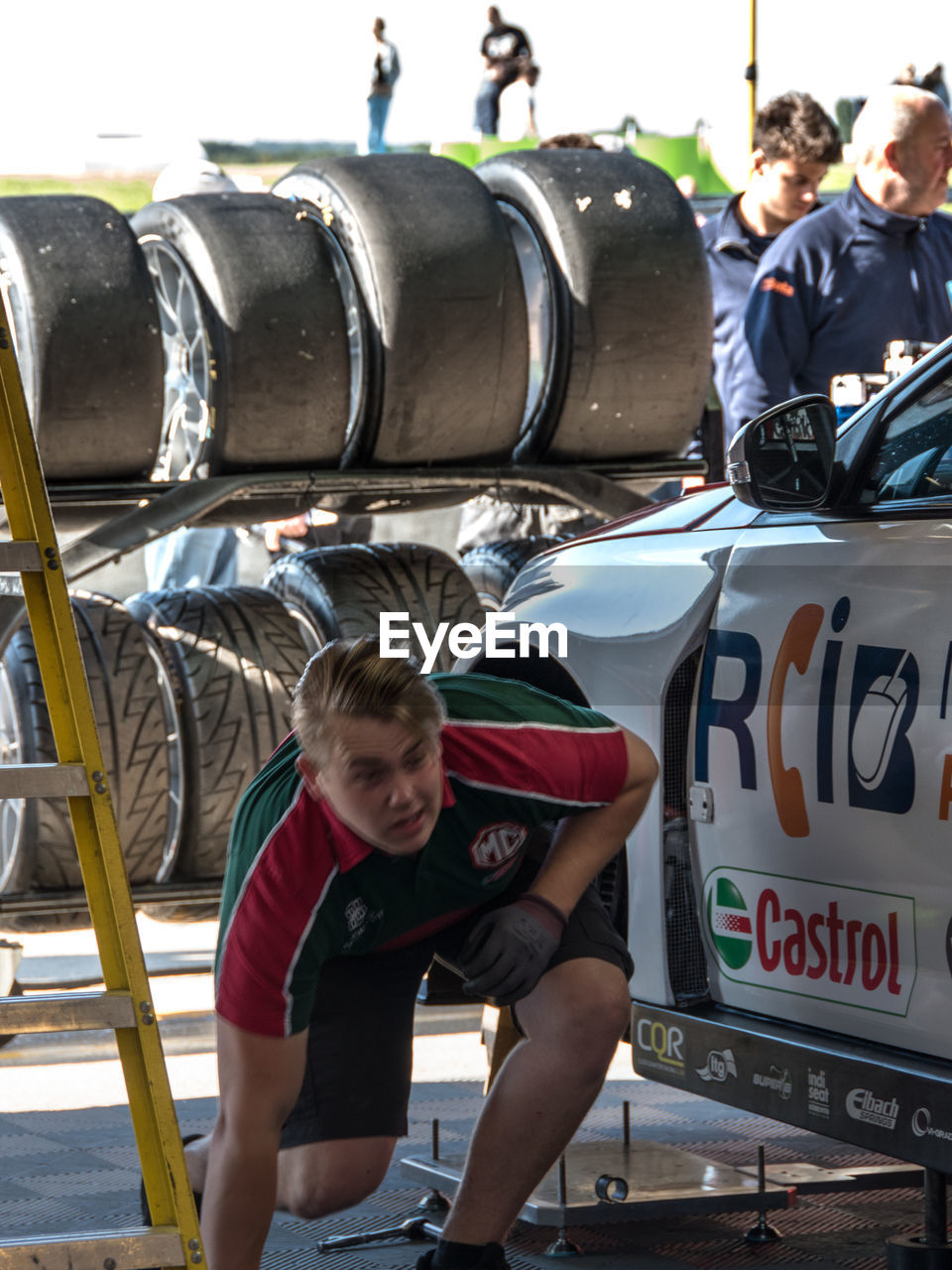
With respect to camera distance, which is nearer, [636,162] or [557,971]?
[557,971]

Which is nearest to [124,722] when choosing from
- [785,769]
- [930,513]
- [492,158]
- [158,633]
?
[158,633]

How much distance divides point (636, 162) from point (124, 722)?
211 cm

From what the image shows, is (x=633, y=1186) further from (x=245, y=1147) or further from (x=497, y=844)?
(x=245, y=1147)

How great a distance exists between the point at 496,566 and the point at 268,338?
1.39m

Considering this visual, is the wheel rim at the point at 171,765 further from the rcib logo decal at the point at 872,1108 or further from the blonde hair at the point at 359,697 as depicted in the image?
the rcib logo decal at the point at 872,1108

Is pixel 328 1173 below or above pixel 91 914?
below

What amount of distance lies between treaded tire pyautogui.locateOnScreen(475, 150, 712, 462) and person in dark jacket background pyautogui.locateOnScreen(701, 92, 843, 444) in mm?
1163

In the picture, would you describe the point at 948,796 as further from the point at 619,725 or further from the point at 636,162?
the point at 636,162

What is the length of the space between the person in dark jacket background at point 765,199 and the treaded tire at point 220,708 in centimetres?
198

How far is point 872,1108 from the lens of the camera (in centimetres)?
306

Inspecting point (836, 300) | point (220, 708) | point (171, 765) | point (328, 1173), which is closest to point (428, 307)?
point (220, 708)

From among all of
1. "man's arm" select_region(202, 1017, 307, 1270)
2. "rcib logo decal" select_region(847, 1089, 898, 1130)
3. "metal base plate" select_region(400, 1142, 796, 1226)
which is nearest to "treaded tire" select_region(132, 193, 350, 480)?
"metal base plate" select_region(400, 1142, 796, 1226)

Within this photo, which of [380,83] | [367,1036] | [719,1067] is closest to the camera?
[367,1036]

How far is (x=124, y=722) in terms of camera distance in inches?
199
